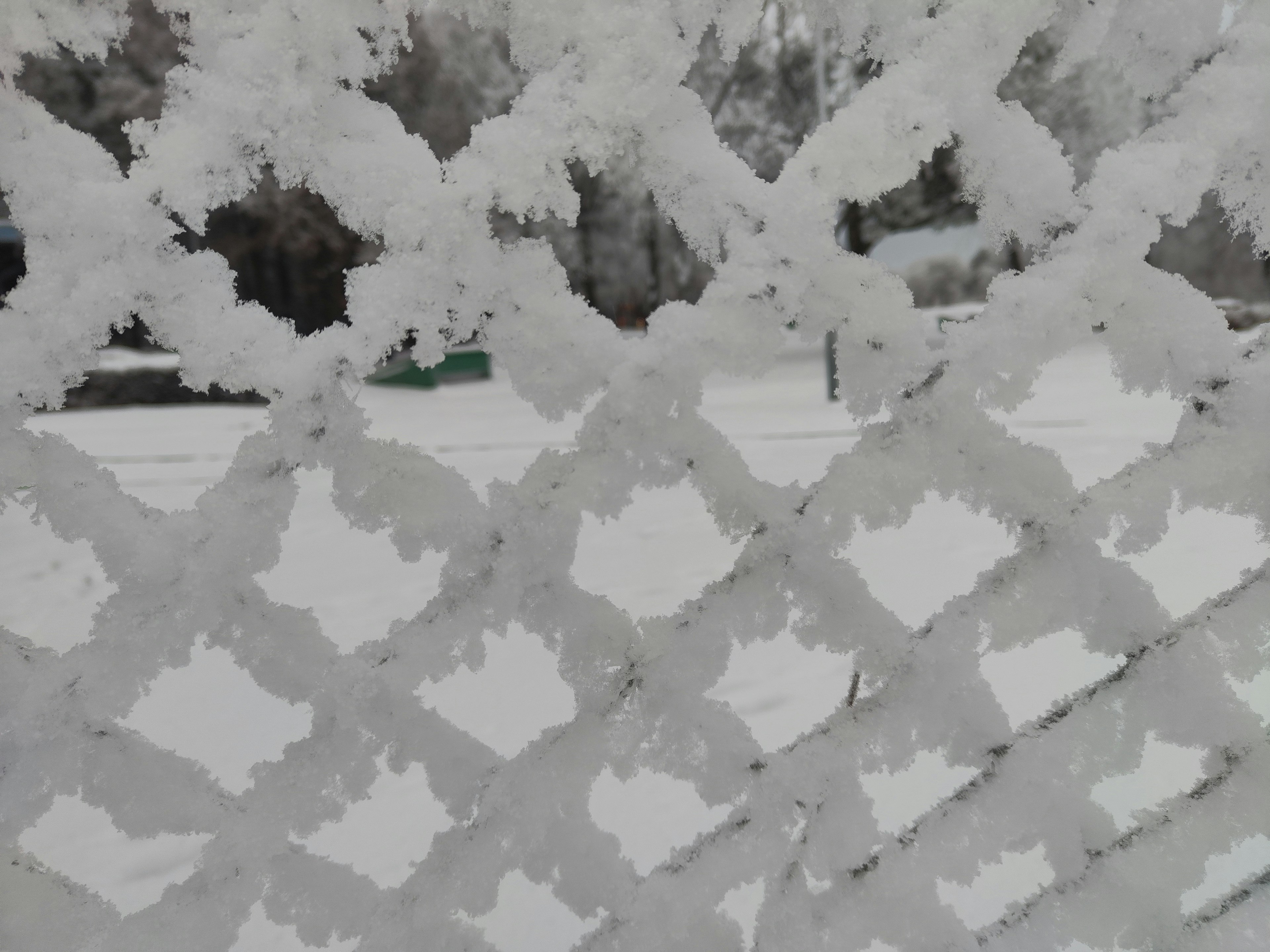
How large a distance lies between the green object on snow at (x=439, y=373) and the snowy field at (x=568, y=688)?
15.4ft

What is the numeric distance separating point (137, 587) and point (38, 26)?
1.32 ft

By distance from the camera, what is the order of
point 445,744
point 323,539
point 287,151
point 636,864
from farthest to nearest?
point 323,539
point 636,864
point 445,744
point 287,151

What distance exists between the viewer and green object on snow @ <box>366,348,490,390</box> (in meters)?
9.22

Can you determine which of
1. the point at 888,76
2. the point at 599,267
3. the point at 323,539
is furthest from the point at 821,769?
the point at 599,267

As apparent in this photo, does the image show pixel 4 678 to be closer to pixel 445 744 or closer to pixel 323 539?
pixel 445 744

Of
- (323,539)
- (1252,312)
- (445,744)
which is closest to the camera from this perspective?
(445,744)

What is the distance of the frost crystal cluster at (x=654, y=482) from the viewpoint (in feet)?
1.86

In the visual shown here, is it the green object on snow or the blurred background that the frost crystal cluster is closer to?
the blurred background

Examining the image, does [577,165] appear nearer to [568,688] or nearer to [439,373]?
[439,373]

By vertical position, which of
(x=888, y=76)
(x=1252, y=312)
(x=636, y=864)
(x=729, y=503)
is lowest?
(x=636, y=864)

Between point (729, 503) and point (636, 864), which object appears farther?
point (636, 864)

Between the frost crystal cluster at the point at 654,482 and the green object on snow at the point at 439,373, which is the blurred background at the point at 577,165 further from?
the frost crystal cluster at the point at 654,482

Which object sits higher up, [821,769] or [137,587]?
[137,587]

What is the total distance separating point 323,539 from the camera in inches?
114
